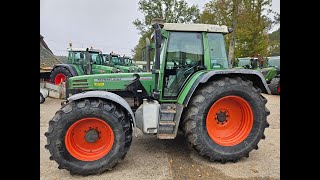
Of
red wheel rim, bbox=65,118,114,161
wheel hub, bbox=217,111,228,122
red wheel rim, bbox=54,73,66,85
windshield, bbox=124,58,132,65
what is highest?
windshield, bbox=124,58,132,65

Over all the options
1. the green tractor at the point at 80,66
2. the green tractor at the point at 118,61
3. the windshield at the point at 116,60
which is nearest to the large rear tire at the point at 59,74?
the green tractor at the point at 80,66

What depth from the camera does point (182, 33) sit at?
4.01m

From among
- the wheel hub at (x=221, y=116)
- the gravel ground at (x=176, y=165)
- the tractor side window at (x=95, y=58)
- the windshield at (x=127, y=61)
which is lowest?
the gravel ground at (x=176, y=165)

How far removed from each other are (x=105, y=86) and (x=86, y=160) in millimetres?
1376

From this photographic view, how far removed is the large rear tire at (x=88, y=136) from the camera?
330 cm

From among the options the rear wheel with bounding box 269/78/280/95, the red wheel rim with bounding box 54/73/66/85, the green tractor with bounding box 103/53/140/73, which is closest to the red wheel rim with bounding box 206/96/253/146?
the rear wheel with bounding box 269/78/280/95

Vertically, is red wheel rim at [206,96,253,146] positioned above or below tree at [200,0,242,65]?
below

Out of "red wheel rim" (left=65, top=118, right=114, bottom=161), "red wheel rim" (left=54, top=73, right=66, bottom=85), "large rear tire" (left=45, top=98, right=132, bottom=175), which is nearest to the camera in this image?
"large rear tire" (left=45, top=98, right=132, bottom=175)

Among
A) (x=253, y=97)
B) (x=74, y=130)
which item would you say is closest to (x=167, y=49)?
(x=253, y=97)

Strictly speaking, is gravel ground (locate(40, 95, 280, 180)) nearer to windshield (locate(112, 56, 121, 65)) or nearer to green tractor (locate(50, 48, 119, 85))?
green tractor (locate(50, 48, 119, 85))

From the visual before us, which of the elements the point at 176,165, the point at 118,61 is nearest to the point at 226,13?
the point at 118,61

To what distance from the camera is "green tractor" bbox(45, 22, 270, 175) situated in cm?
338

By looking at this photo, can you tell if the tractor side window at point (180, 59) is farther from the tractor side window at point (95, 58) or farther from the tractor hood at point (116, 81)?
the tractor side window at point (95, 58)
